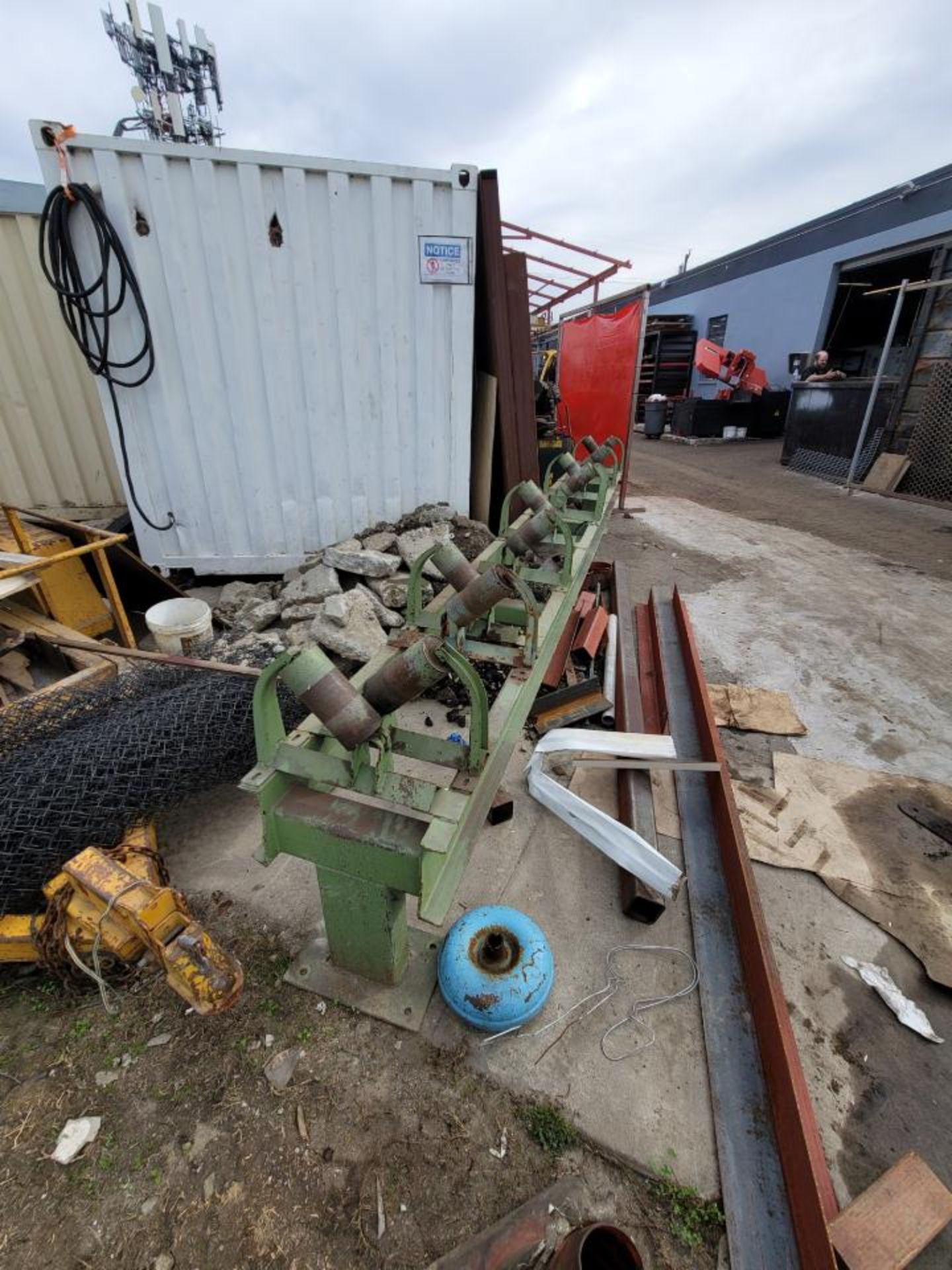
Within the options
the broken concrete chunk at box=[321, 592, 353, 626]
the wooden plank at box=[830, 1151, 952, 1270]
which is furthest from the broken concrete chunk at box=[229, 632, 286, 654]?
the wooden plank at box=[830, 1151, 952, 1270]

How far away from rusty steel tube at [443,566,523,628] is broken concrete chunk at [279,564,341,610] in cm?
196

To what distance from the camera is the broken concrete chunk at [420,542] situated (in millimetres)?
3896

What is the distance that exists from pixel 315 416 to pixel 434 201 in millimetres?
1556

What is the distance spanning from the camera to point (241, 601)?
385 centimetres

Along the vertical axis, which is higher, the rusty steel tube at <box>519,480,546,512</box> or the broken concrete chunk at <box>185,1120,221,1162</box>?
the rusty steel tube at <box>519,480,546,512</box>

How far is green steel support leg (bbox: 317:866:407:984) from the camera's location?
1.49 metres

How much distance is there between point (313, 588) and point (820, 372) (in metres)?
13.2

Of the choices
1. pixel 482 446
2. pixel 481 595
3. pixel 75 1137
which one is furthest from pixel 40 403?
pixel 75 1137

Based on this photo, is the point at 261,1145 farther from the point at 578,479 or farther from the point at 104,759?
the point at 578,479

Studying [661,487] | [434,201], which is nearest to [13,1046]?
[434,201]

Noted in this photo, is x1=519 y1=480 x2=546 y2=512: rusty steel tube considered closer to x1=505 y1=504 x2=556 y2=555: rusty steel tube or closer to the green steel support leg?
x1=505 y1=504 x2=556 y2=555: rusty steel tube

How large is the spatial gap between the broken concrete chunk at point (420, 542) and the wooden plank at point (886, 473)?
7.55m

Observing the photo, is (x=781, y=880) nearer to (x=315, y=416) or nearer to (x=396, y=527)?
(x=396, y=527)

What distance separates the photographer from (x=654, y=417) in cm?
1443
